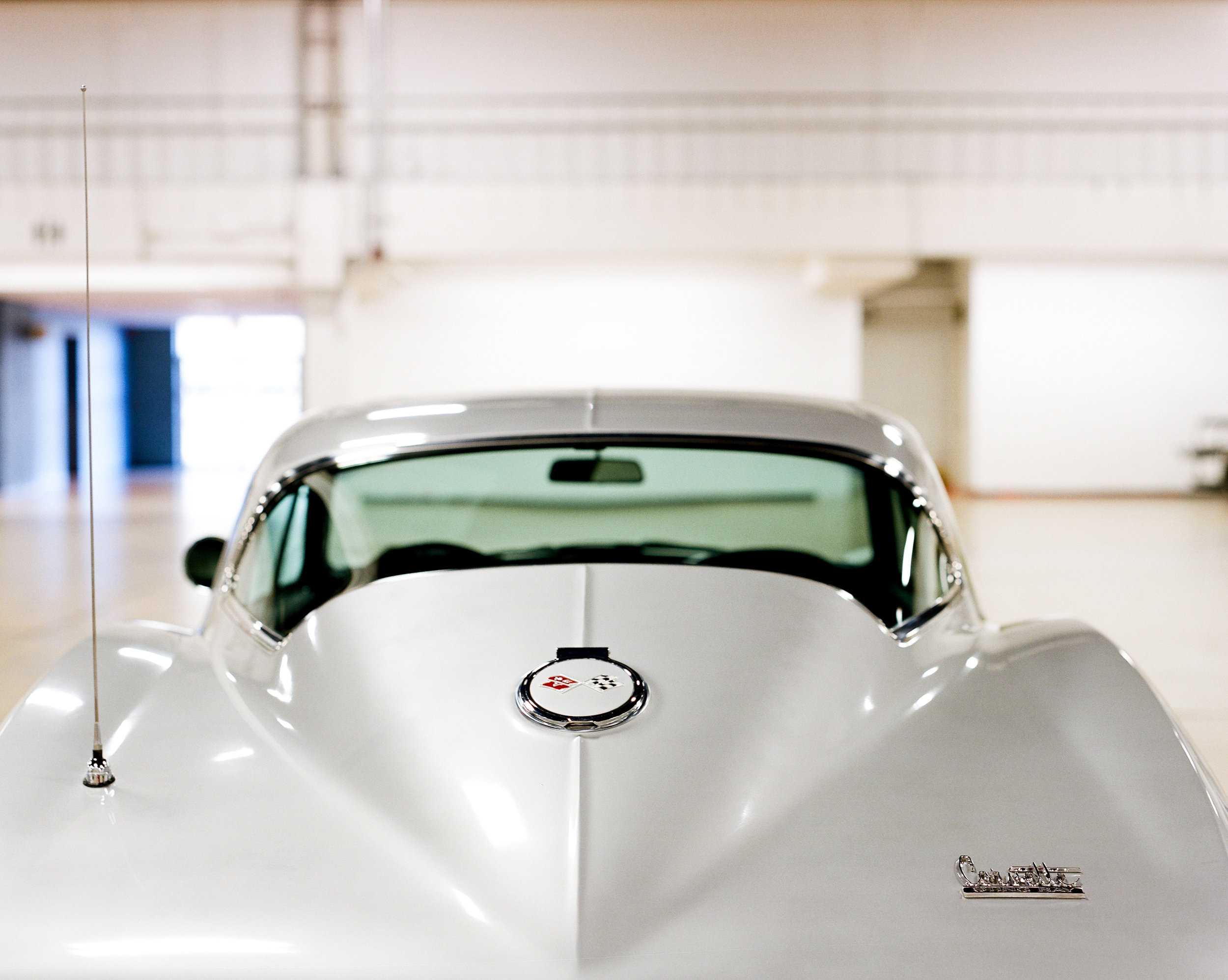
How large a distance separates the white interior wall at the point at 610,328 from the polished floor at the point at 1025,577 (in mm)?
3529

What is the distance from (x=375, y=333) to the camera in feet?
56.4

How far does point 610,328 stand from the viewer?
1716cm

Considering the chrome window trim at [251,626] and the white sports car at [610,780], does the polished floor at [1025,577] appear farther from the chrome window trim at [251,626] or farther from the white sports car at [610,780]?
the chrome window trim at [251,626]

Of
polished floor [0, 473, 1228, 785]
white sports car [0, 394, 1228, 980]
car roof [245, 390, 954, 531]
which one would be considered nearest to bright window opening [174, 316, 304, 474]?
polished floor [0, 473, 1228, 785]

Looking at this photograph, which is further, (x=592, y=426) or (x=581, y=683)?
(x=592, y=426)

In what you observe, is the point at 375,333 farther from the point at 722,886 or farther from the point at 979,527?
the point at 722,886

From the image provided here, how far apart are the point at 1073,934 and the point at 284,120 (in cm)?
1694

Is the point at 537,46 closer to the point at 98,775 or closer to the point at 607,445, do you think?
the point at 607,445

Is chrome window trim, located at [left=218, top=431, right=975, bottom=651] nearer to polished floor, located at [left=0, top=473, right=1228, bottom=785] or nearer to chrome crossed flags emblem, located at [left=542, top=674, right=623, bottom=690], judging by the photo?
chrome crossed flags emblem, located at [left=542, top=674, right=623, bottom=690]

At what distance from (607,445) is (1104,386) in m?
17.5

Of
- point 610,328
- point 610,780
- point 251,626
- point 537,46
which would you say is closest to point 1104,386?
point 610,328

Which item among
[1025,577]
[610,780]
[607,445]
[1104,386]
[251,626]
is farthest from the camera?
[1104,386]

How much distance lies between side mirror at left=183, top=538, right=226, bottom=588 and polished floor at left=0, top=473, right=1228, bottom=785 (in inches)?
83.6

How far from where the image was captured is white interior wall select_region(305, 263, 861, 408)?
1712 centimetres
